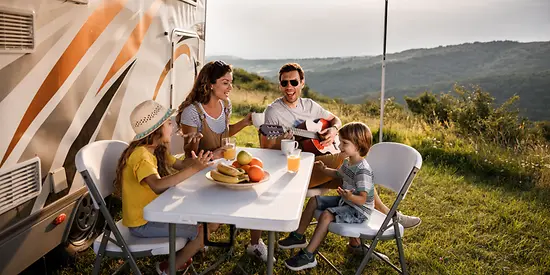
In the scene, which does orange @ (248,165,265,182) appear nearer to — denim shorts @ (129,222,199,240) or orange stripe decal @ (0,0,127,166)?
denim shorts @ (129,222,199,240)

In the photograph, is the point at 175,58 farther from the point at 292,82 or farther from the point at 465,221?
the point at 465,221

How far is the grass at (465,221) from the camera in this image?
364 cm

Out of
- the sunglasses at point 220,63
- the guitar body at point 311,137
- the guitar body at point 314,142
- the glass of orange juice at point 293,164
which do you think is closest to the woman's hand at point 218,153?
the glass of orange juice at point 293,164

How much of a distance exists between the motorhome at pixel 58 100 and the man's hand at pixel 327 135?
1512 millimetres

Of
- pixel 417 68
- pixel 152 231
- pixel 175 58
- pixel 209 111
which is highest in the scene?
pixel 417 68

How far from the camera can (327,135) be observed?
395 centimetres

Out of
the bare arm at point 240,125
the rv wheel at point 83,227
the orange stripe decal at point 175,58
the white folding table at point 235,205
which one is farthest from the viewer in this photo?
the orange stripe decal at point 175,58

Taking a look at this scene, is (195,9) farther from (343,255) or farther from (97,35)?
(343,255)

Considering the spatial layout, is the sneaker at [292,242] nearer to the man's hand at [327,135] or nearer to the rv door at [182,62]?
the man's hand at [327,135]

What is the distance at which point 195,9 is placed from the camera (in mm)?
4879

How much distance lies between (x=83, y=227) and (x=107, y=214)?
1035 mm

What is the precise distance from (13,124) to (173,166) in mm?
996

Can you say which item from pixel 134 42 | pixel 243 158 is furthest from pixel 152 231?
pixel 134 42

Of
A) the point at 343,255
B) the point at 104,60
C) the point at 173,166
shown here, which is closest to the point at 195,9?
the point at 104,60
